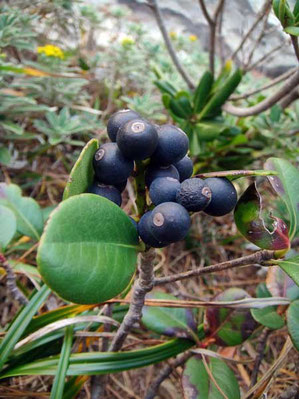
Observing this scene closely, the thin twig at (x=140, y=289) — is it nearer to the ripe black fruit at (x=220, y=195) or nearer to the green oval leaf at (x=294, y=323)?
the ripe black fruit at (x=220, y=195)

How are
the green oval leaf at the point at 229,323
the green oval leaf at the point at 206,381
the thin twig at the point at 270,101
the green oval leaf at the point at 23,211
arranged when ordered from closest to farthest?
the green oval leaf at the point at 206,381 → the green oval leaf at the point at 229,323 → the green oval leaf at the point at 23,211 → the thin twig at the point at 270,101

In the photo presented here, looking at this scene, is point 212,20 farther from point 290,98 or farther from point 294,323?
point 294,323

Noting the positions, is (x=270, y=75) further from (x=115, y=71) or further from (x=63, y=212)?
(x=63, y=212)

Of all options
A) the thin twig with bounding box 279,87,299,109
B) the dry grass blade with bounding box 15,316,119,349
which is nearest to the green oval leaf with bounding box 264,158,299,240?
the dry grass blade with bounding box 15,316,119,349

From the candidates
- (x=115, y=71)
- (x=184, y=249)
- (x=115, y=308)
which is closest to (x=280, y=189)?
(x=115, y=308)

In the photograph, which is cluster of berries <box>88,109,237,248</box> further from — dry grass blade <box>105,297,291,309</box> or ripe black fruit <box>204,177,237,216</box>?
dry grass blade <box>105,297,291,309</box>

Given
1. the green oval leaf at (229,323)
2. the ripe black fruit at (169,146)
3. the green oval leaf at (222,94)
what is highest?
the ripe black fruit at (169,146)

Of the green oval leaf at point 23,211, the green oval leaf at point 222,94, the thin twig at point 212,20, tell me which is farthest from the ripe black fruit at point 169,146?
the thin twig at point 212,20
